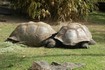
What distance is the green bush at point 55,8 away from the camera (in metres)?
13.7

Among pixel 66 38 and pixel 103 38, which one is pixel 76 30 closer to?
pixel 66 38

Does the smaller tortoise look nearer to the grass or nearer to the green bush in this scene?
the grass

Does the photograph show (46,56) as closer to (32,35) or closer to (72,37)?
(72,37)

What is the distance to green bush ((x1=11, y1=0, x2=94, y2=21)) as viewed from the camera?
1373 cm

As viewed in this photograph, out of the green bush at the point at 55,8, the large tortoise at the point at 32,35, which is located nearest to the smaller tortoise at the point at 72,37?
the large tortoise at the point at 32,35

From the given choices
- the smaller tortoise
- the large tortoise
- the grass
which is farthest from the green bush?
the smaller tortoise

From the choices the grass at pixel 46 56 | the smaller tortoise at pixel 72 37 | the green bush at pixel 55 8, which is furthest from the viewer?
the green bush at pixel 55 8

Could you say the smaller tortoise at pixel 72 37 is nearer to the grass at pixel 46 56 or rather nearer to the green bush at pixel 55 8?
the grass at pixel 46 56


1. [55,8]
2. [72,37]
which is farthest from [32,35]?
[55,8]

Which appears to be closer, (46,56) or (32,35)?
(46,56)

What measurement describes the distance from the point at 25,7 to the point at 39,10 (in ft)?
2.61

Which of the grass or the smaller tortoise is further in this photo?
the smaller tortoise

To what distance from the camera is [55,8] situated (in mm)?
14047

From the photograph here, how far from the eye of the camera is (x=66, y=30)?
8.71 metres
